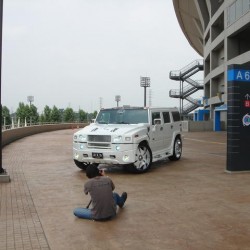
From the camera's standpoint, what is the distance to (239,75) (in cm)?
1191

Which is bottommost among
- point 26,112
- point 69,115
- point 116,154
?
point 116,154

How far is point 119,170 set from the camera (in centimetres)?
1299

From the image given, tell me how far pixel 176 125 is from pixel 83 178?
510 cm

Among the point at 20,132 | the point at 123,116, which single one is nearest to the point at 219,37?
the point at 20,132

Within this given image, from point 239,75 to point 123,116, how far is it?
3769 mm

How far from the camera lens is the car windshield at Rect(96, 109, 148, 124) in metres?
13.0

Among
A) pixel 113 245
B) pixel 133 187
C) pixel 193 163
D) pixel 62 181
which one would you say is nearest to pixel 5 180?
pixel 62 181

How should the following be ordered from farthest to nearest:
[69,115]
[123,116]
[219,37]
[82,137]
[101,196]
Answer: [69,115] < [219,37] < [123,116] < [82,137] < [101,196]

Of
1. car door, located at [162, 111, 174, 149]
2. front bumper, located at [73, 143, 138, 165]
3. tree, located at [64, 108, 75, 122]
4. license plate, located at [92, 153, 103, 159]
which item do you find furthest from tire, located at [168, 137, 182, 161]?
tree, located at [64, 108, 75, 122]

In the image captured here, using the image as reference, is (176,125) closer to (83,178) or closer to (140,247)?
(83,178)

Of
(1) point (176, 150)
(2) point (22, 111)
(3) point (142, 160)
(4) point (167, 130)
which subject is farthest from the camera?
(2) point (22, 111)

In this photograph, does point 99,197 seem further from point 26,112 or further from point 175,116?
point 26,112

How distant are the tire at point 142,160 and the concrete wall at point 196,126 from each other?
3526 centimetres

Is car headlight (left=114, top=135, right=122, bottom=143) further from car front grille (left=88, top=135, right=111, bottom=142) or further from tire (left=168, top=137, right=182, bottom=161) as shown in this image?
tire (left=168, top=137, right=182, bottom=161)
